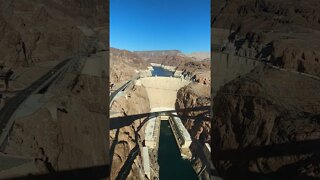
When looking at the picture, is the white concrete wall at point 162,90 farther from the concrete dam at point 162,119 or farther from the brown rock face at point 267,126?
the brown rock face at point 267,126

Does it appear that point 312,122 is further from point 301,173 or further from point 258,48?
point 258,48

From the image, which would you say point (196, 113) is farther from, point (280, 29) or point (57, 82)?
point (57, 82)

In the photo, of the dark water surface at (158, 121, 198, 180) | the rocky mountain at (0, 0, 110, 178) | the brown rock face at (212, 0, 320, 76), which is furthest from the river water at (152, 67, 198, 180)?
the brown rock face at (212, 0, 320, 76)

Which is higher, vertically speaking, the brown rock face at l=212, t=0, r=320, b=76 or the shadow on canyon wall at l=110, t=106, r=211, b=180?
the brown rock face at l=212, t=0, r=320, b=76

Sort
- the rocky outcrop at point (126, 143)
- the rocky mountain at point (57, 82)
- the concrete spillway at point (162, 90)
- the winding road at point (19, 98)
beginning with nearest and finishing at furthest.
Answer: the winding road at point (19, 98), the rocky mountain at point (57, 82), the rocky outcrop at point (126, 143), the concrete spillway at point (162, 90)

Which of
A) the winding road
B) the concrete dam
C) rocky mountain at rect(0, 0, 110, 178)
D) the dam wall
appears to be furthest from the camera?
the concrete dam

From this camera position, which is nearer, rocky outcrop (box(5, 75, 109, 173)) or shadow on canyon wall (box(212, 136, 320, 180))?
shadow on canyon wall (box(212, 136, 320, 180))

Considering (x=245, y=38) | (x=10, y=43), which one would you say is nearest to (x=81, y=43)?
(x=10, y=43)

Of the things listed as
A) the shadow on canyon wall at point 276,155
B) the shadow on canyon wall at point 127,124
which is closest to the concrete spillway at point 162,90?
the shadow on canyon wall at point 127,124

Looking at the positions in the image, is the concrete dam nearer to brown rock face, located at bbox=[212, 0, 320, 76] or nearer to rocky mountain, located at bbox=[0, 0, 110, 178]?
rocky mountain, located at bbox=[0, 0, 110, 178]
